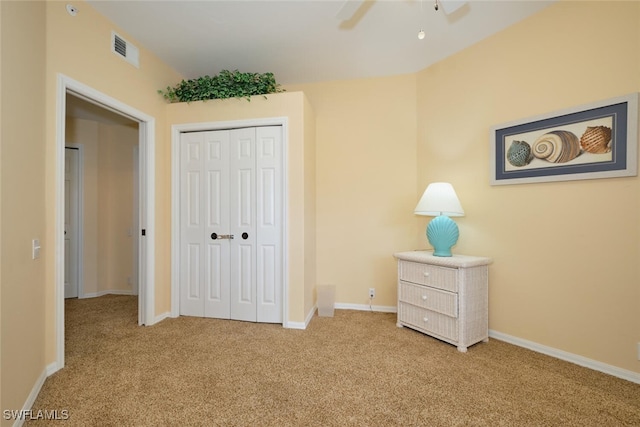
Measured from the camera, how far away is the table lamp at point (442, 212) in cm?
251

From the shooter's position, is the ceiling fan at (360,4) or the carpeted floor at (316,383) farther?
the ceiling fan at (360,4)

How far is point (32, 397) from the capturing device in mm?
1612

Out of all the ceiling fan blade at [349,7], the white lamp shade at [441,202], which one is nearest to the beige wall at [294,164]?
the ceiling fan blade at [349,7]

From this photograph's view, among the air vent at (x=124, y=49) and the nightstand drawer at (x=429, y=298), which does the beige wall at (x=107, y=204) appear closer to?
the air vent at (x=124, y=49)

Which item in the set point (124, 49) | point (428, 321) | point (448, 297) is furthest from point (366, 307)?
point (124, 49)

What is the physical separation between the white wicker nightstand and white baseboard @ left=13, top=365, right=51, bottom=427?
8.88 ft

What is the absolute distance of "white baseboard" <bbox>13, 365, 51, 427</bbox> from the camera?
1.42 metres

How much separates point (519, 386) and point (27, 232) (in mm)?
3160

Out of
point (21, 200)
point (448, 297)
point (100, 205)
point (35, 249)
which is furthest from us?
point (100, 205)

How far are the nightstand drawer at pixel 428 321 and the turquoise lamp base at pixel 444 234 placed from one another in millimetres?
553

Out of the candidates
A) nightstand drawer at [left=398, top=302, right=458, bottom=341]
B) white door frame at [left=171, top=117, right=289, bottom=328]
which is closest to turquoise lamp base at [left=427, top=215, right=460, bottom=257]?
nightstand drawer at [left=398, top=302, right=458, bottom=341]

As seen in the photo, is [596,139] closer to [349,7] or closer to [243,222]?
[349,7]

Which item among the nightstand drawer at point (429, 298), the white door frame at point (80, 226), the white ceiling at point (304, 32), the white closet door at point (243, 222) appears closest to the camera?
the white ceiling at point (304, 32)

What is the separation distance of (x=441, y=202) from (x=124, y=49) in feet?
10.4
